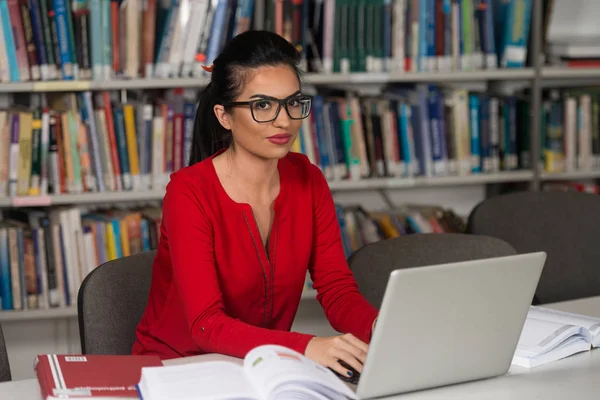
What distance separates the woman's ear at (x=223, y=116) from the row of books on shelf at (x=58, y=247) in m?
1.23

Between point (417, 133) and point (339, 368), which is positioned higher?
point (417, 133)

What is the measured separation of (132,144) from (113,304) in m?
1.15

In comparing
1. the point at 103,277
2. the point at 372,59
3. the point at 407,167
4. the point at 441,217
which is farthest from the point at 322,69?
the point at 103,277

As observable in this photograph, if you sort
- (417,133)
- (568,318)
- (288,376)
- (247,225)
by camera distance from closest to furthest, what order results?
(288,376)
(568,318)
(247,225)
(417,133)

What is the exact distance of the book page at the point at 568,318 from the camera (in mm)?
1729

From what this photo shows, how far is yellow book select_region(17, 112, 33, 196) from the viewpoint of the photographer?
2.92 meters

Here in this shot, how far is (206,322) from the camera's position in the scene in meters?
1.69

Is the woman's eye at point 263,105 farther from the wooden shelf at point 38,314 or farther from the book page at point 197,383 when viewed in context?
the wooden shelf at point 38,314

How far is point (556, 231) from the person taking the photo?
2678 millimetres

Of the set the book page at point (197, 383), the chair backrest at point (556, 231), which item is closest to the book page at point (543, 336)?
the book page at point (197, 383)

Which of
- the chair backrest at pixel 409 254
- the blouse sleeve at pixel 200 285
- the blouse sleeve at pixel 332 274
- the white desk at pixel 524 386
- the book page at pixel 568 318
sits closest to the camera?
the white desk at pixel 524 386

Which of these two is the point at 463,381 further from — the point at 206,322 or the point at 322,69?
the point at 322,69

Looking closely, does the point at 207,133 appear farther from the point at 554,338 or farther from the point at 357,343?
the point at 554,338

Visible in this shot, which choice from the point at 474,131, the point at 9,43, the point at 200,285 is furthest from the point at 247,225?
the point at 474,131
